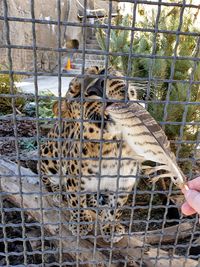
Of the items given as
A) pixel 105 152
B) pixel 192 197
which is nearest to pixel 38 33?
pixel 105 152

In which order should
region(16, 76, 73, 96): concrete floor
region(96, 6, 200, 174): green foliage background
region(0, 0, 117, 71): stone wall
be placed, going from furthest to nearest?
region(0, 0, 117, 71): stone wall
region(16, 76, 73, 96): concrete floor
region(96, 6, 200, 174): green foliage background

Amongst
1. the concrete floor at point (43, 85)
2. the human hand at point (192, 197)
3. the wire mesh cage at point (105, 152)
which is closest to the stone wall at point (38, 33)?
the concrete floor at point (43, 85)

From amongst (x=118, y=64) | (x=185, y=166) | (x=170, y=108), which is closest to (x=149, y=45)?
(x=118, y=64)

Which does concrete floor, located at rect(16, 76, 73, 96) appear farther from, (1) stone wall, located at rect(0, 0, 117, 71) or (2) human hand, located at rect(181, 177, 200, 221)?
(2) human hand, located at rect(181, 177, 200, 221)

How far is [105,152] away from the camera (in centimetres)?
221

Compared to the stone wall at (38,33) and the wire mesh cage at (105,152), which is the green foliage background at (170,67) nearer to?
the wire mesh cage at (105,152)

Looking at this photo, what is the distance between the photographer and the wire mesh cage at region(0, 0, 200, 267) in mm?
1316

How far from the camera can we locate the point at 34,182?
2598 mm

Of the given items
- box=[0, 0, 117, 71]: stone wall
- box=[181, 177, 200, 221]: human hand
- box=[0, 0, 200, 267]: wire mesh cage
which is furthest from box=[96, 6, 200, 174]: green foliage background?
box=[0, 0, 117, 71]: stone wall

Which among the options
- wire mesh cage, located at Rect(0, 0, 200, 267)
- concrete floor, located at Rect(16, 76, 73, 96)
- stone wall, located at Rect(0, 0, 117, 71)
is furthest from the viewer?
stone wall, located at Rect(0, 0, 117, 71)

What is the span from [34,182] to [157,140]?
1.52 metres

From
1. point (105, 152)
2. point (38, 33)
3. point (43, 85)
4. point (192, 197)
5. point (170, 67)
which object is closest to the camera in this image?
point (192, 197)

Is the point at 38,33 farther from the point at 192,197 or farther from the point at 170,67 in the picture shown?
the point at 192,197

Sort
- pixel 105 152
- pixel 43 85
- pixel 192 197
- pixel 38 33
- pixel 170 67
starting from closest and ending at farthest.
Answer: pixel 192 197 < pixel 105 152 < pixel 170 67 < pixel 43 85 < pixel 38 33
